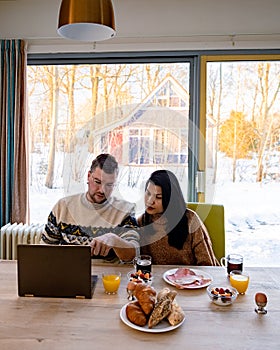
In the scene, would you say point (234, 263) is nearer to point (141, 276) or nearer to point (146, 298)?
point (141, 276)

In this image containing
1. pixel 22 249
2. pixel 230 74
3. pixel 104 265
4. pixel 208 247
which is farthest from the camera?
pixel 230 74

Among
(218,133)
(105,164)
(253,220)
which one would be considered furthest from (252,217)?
(105,164)

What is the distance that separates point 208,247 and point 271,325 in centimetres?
71

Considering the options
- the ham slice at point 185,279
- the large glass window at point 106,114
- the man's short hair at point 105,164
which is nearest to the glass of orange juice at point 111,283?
the ham slice at point 185,279

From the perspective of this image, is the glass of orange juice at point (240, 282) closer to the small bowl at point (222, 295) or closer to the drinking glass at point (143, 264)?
the small bowl at point (222, 295)

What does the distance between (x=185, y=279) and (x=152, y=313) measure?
1.30ft

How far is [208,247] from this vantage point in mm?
1907

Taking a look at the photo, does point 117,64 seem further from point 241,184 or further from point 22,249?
point 22,249

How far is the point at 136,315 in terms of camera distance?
1206 millimetres

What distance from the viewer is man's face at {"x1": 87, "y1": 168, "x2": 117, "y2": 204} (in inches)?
76.0

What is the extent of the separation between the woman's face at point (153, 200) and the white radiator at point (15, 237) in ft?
3.77

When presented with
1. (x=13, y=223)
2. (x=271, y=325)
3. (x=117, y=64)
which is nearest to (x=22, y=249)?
(x=271, y=325)

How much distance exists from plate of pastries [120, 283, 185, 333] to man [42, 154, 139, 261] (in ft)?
1.69

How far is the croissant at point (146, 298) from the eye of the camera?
A: 123 cm
